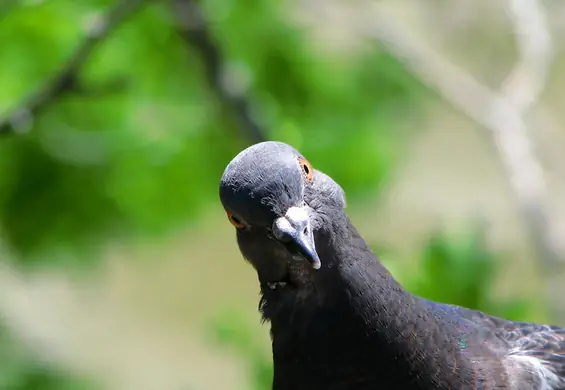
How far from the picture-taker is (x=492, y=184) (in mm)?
7691

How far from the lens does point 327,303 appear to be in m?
A: 1.98

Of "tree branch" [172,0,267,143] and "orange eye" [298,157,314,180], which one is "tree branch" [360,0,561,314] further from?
"orange eye" [298,157,314,180]

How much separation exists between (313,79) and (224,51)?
429mm

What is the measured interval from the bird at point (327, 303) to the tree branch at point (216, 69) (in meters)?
1.39

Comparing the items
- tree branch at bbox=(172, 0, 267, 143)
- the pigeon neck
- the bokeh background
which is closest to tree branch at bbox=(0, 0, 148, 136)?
the bokeh background

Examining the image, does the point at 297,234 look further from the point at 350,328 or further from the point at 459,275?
the point at 459,275

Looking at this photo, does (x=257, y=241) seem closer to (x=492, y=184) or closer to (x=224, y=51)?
(x=224, y=51)

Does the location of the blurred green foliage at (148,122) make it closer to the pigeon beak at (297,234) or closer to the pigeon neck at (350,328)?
the pigeon neck at (350,328)

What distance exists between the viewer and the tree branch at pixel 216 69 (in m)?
3.33

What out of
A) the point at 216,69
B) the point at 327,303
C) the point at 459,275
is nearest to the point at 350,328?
the point at 327,303

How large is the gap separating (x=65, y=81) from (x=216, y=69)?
767 mm

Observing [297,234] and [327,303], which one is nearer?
[297,234]

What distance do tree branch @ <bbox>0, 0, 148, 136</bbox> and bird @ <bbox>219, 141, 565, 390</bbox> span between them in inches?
45.4

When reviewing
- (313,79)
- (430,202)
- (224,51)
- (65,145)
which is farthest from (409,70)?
(430,202)
